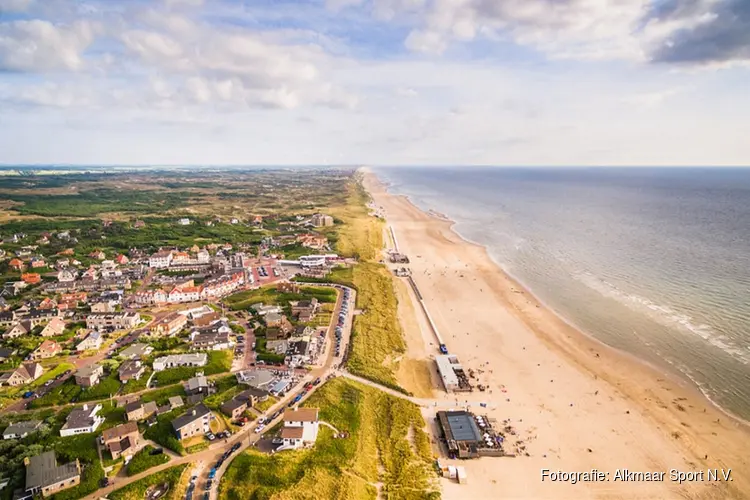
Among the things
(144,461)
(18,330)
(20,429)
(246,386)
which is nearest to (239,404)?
(246,386)

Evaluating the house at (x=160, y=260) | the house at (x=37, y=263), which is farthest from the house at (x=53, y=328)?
the house at (x=37, y=263)

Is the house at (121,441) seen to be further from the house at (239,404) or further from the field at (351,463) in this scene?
the field at (351,463)

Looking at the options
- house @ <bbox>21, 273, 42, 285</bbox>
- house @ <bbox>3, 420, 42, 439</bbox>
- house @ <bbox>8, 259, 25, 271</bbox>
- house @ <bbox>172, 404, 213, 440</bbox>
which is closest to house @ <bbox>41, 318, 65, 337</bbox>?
house @ <bbox>3, 420, 42, 439</bbox>

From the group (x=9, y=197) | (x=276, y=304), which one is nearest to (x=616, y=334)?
(x=276, y=304)

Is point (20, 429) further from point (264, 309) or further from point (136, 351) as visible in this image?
point (264, 309)

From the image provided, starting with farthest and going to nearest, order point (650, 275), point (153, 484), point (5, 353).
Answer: point (650, 275), point (5, 353), point (153, 484)

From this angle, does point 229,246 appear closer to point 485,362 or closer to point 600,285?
point 485,362
